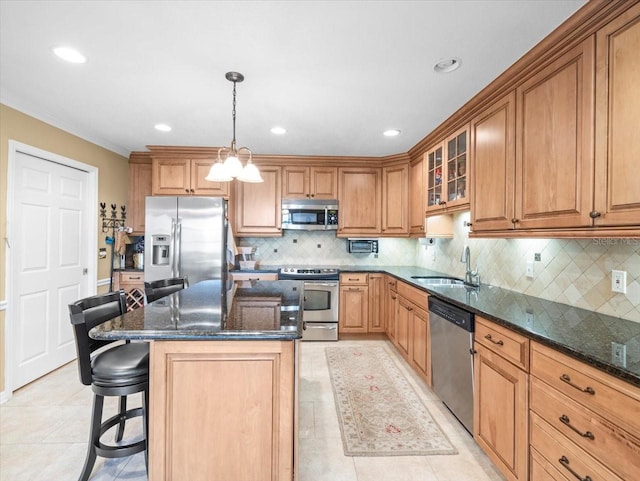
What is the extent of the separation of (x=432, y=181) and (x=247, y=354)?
280 centimetres

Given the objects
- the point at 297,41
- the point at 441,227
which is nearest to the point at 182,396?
the point at 297,41

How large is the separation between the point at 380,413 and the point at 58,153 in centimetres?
378

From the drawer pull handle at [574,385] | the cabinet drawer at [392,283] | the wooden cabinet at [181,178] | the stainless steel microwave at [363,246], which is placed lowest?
the drawer pull handle at [574,385]

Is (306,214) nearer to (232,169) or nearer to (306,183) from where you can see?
(306,183)

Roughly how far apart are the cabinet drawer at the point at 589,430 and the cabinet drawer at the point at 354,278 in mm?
2691

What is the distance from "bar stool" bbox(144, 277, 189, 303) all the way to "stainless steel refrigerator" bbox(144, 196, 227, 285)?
3.59 feet

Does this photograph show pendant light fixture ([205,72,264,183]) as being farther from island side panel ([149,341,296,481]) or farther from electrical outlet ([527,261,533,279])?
electrical outlet ([527,261,533,279])

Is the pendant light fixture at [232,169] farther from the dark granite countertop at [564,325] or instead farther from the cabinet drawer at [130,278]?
the cabinet drawer at [130,278]

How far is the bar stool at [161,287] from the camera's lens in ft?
7.24

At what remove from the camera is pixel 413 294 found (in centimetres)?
306

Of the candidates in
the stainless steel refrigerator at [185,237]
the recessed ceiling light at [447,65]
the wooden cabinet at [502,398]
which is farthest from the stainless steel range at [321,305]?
the recessed ceiling light at [447,65]

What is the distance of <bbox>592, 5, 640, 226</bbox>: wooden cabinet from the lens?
1293 millimetres

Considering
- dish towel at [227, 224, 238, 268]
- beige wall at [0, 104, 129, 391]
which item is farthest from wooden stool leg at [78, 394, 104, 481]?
dish towel at [227, 224, 238, 268]

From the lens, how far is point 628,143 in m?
1.32
